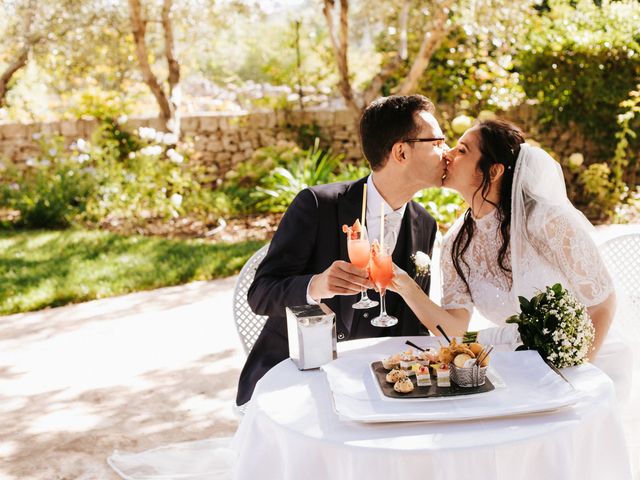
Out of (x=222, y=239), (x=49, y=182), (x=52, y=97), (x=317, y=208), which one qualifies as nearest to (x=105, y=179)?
A: (x=49, y=182)

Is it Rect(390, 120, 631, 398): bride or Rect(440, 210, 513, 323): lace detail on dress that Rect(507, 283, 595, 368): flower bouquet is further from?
Rect(440, 210, 513, 323): lace detail on dress

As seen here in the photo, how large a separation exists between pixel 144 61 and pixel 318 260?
710cm

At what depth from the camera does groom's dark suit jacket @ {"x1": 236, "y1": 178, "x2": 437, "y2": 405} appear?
9.07 feet

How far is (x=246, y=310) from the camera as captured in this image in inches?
125

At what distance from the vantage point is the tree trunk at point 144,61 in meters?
8.87

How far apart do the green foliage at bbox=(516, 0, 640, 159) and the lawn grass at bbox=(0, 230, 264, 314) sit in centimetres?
443

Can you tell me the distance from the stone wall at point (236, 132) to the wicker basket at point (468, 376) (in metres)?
8.46

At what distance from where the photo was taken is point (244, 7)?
10.2 metres

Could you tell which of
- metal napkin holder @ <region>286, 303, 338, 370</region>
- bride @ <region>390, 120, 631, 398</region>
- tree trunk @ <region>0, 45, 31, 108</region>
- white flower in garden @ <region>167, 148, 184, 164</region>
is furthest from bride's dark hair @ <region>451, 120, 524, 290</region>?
tree trunk @ <region>0, 45, 31, 108</region>

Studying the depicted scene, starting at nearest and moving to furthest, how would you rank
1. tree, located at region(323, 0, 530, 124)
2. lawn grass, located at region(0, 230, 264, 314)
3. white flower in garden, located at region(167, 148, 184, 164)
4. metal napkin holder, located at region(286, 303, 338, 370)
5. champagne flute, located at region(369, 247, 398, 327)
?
metal napkin holder, located at region(286, 303, 338, 370) < champagne flute, located at region(369, 247, 398, 327) < lawn grass, located at region(0, 230, 264, 314) < tree, located at region(323, 0, 530, 124) < white flower in garden, located at region(167, 148, 184, 164)

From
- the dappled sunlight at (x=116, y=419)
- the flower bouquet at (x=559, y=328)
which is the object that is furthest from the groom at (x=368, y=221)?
the dappled sunlight at (x=116, y=419)

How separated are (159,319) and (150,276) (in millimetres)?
1077

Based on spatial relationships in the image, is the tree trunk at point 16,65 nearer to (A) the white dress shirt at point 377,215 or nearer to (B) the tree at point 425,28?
(B) the tree at point 425,28

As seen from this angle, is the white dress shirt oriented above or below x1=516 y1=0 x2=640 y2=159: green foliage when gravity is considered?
below
